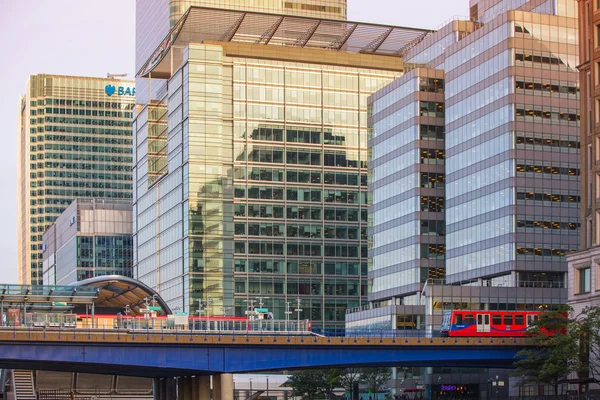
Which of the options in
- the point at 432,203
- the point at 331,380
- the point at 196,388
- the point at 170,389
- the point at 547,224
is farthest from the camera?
the point at 432,203

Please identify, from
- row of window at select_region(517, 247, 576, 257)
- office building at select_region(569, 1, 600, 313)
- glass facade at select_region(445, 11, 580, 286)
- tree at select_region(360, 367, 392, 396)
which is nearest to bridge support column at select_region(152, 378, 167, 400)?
tree at select_region(360, 367, 392, 396)

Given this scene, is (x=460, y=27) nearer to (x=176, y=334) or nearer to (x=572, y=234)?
(x=572, y=234)

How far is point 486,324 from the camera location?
123 m

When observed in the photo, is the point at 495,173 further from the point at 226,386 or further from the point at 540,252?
the point at 226,386

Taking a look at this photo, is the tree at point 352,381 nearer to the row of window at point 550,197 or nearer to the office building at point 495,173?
the office building at point 495,173

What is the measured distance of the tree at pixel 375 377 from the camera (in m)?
168

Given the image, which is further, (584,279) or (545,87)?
(545,87)

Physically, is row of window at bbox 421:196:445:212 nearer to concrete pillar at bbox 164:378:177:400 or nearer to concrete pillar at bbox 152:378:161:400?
concrete pillar at bbox 152:378:161:400

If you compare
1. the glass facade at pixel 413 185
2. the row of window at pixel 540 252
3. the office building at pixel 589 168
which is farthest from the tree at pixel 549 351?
the glass facade at pixel 413 185

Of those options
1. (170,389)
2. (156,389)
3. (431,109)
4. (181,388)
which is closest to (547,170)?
(431,109)

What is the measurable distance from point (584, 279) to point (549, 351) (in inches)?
376

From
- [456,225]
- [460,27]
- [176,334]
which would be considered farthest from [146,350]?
[460,27]

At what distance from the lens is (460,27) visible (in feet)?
561

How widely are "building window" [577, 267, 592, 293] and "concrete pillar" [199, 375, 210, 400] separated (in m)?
39.7
